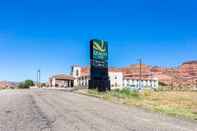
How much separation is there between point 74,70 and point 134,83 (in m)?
27.6

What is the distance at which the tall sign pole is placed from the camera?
53.2 m

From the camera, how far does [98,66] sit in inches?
2131

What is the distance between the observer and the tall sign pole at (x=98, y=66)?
53237 mm

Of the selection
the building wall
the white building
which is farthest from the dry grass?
the building wall

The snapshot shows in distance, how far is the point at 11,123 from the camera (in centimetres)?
1264

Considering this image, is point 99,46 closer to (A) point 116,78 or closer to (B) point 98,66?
(B) point 98,66

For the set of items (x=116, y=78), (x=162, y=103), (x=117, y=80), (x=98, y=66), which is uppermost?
(x=98, y=66)

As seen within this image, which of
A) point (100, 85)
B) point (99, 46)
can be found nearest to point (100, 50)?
point (99, 46)

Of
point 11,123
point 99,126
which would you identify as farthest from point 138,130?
point 11,123

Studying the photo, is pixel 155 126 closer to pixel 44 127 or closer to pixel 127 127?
pixel 127 127

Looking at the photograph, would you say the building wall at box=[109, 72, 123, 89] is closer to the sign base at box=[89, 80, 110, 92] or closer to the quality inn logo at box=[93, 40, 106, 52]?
the quality inn logo at box=[93, 40, 106, 52]

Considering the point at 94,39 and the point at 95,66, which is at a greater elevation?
the point at 94,39

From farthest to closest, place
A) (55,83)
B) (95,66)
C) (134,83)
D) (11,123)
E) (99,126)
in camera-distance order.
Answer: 1. (134,83)
2. (55,83)
3. (95,66)
4. (11,123)
5. (99,126)

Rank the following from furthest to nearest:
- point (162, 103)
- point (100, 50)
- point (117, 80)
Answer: point (117, 80), point (100, 50), point (162, 103)
